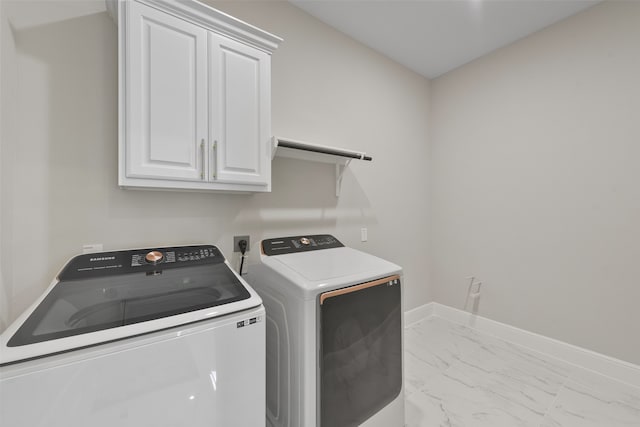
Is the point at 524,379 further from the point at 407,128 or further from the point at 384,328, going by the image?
the point at 407,128

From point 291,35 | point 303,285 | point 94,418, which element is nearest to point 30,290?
point 94,418

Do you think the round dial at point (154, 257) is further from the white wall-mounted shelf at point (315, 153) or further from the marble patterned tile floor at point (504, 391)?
the marble patterned tile floor at point (504, 391)

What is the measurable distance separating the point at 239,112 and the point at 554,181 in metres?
2.52

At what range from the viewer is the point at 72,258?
1.19 m

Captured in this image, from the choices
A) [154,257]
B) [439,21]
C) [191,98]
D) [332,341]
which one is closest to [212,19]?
[191,98]

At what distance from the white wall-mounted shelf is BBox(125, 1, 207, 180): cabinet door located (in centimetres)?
46

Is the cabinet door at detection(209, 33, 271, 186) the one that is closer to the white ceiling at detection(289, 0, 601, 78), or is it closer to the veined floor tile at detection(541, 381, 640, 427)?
the white ceiling at detection(289, 0, 601, 78)

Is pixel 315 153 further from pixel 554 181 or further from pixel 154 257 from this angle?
pixel 554 181

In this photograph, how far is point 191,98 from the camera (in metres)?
1.27

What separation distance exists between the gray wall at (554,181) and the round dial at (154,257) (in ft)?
9.05

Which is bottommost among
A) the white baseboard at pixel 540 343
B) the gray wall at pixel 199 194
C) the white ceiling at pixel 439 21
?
the white baseboard at pixel 540 343

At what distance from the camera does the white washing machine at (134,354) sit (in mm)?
646

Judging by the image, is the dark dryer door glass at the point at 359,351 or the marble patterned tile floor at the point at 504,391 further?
the marble patterned tile floor at the point at 504,391

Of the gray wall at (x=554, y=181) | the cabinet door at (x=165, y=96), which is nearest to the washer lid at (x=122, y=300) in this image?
the cabinet door at (x=165, y=96)
